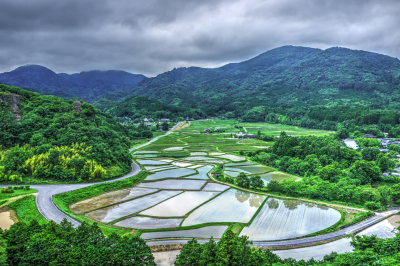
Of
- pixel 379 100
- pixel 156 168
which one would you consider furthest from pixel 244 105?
pixel 156 168

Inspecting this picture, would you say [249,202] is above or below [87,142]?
below

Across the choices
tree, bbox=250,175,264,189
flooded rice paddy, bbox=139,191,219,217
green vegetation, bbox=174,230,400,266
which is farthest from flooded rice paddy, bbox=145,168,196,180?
green vegetation, bbox=174,230,400,266

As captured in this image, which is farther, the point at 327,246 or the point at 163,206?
the point at 163,206

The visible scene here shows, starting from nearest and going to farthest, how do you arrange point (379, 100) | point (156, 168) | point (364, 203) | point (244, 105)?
point (364, 203)
point (156, 168)
point (379, 100)
point (244, 105)

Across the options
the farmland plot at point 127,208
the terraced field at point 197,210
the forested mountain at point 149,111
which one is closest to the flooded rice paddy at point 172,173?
the terraced field at point 197,210

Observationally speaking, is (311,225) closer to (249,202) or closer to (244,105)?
(249,202)

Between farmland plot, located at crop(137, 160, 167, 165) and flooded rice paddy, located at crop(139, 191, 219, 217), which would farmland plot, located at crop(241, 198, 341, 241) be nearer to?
flooded rice paddy, located at crop(139, 191, 219, 217)

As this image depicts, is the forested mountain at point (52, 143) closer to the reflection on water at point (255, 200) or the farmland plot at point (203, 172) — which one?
the farmland plot at point (203, 172)
